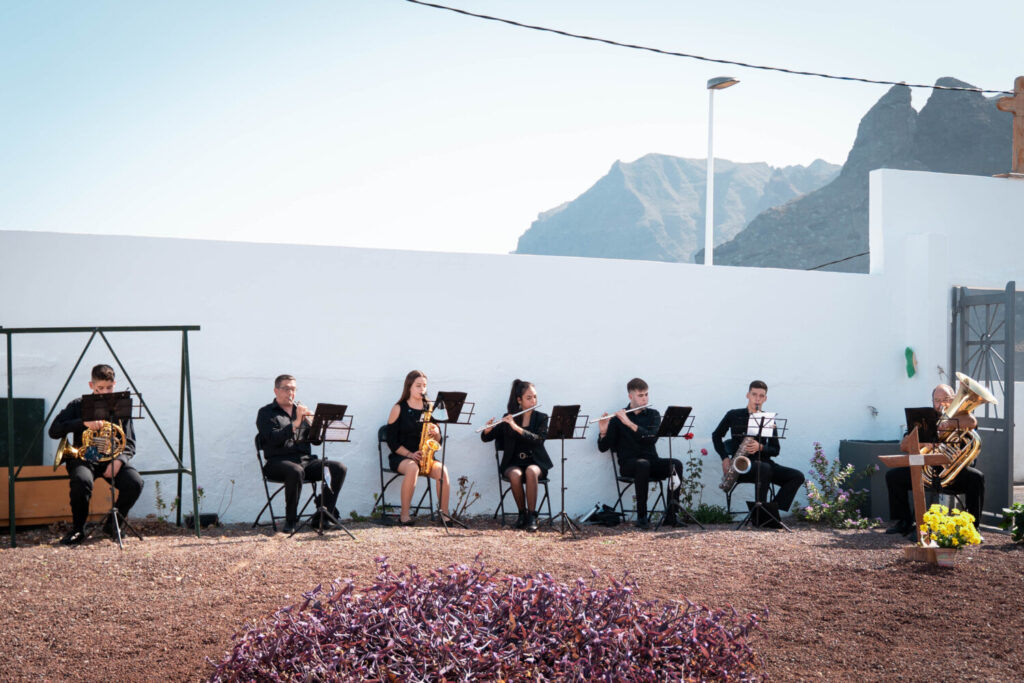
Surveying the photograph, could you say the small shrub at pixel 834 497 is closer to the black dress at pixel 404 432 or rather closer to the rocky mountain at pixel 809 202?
the black dress at pixel 404 432

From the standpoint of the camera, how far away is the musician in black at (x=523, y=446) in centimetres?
767

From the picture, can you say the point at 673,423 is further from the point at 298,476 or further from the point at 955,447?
the point at 298,476

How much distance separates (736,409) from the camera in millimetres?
8703

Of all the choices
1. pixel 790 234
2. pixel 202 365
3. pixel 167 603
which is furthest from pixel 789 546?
pixel 790 234

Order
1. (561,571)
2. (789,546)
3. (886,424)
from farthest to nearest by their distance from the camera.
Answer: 1. (886,424)
2. (789,546)
3. (561,571)

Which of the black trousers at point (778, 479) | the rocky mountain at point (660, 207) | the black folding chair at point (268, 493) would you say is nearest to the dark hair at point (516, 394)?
the black folding chair at point (268, 493)

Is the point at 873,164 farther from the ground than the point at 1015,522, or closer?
farther from the ground

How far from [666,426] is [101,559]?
4.36 m

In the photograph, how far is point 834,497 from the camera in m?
8.70

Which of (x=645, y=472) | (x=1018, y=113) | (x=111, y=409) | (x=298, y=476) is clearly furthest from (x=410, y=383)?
(x=1018, y=113)

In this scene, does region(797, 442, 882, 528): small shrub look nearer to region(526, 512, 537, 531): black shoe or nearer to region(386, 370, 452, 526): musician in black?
region(526, 512, 537, 531): black shoe

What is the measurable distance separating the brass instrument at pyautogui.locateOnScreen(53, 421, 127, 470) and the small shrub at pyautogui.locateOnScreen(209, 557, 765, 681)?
4412 millimetres

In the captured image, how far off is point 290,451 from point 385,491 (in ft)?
3.37

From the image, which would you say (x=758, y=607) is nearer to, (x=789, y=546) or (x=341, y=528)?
(x=789, y=546)
